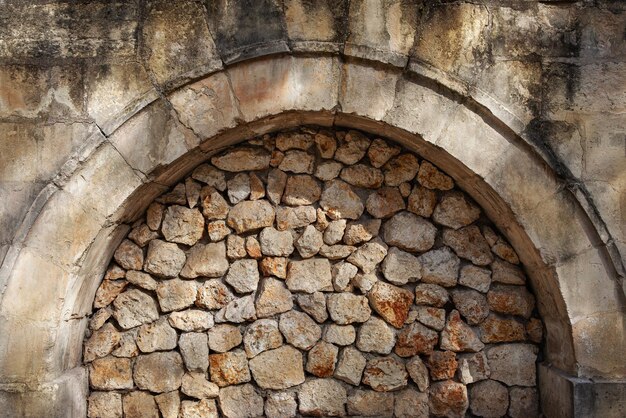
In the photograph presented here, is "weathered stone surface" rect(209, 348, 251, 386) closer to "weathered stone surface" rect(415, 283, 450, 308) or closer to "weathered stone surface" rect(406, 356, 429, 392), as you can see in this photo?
"weathered stone surface" rect(406, 356, 429, 392)

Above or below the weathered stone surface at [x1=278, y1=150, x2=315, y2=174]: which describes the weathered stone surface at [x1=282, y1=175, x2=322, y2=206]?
below

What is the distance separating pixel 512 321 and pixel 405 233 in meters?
0.76

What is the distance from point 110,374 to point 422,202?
1.96m

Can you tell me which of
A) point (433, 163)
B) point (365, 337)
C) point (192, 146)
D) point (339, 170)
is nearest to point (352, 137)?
point (339, 170)

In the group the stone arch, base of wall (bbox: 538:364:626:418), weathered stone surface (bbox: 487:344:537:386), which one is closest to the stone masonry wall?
weathered stone surface (bbox: 487:344:537:386)

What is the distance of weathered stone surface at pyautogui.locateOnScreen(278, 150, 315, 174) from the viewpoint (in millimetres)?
3492

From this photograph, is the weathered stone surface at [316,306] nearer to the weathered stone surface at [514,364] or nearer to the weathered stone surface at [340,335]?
the weathered stone surface at [340,335]

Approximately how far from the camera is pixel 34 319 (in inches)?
123

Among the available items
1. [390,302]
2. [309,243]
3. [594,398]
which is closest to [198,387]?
[309,243]

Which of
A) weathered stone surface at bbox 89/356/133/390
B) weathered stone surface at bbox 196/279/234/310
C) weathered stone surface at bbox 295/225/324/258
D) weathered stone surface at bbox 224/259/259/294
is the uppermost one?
weathered stone surface at bbox 295/225/324/258

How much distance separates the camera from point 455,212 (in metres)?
3.49

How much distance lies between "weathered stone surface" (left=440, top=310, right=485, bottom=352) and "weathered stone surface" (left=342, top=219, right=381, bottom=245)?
0.64 meters

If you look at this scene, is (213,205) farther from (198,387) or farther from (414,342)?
(414,342)

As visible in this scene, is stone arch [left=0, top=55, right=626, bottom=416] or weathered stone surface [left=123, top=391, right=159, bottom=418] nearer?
stone arch [left=0, top=55, right=626, bottom=416]
